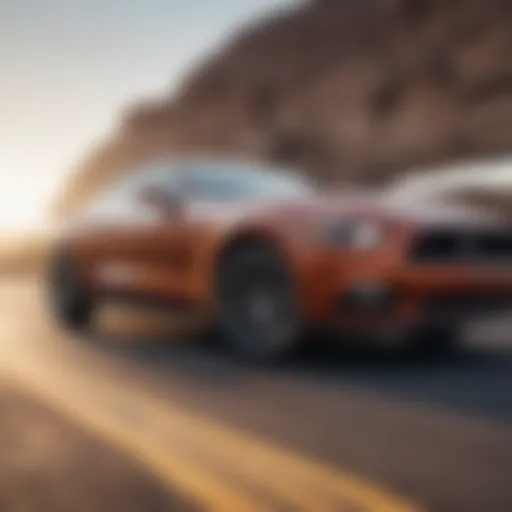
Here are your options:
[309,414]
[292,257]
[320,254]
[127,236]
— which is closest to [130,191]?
[127,236]

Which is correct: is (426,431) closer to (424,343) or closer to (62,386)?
(62,386)

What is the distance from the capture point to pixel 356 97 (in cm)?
2884

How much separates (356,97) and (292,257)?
2236 cm

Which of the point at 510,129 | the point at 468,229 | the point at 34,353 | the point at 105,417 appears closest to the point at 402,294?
the point at 468,229

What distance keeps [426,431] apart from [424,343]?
3.06 metres

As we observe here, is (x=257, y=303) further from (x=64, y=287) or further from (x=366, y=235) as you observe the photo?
(x=64, y=287)

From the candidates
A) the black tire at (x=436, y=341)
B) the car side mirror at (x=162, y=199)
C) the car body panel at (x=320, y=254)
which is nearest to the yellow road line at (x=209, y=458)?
the car body panel at (x=320, y=254)

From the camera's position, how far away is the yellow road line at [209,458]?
13.1 feet

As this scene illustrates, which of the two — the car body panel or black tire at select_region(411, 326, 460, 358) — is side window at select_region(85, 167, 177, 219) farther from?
black tire at select_region(411, 326, 460, 358)

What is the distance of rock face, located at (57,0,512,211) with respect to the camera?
389 inches

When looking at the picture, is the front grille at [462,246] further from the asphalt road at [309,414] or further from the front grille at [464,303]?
the asphalt road at [309,414]

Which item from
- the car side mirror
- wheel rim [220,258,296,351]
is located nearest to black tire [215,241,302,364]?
wheel rim [220,258,296,351]

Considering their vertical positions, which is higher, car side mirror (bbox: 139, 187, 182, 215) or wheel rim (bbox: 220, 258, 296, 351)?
car side mirror (bbox: 139, 187, 182, 215)

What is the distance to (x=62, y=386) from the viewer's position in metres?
6.50
